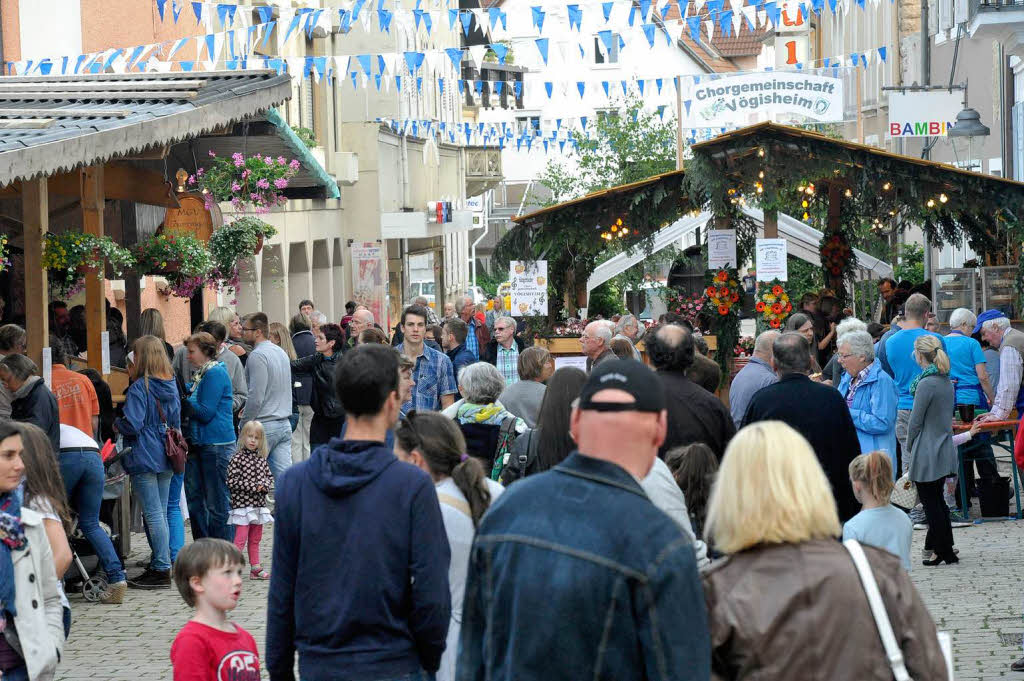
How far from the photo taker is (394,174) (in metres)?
37.1

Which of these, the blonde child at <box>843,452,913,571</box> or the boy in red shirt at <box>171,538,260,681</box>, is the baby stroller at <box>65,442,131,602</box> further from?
the blonde child at <box>843,452,913,571</box>

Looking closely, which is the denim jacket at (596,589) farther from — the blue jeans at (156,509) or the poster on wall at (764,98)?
the poster on wall at (764,98)

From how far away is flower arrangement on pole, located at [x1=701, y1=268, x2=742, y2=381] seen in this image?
59.4 feet

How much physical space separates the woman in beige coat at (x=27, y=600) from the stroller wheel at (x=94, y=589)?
16.6 ft

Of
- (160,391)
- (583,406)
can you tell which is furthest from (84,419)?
(583,406)

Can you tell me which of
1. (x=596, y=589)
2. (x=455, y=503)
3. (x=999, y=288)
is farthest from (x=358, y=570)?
(x=999, y=288)

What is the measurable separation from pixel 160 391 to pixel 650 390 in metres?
7.55

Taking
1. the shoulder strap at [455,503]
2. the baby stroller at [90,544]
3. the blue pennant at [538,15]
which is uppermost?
the blue pennant at [538,15]

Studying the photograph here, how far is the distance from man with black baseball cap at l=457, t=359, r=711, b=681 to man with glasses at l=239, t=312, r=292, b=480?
334 inches

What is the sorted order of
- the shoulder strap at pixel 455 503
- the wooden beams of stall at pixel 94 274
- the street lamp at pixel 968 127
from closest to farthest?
the shoulder strap at pixel 455 503, the wooden beams of stall at pixel 94 274, the street lamp at pixel 968 127

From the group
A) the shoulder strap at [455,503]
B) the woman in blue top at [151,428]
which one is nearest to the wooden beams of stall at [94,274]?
the woman in blue top at [151,428]

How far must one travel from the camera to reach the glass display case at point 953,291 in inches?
744

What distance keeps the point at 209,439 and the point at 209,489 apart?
42cm

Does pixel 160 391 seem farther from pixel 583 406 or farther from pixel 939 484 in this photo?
pixel 583 406
